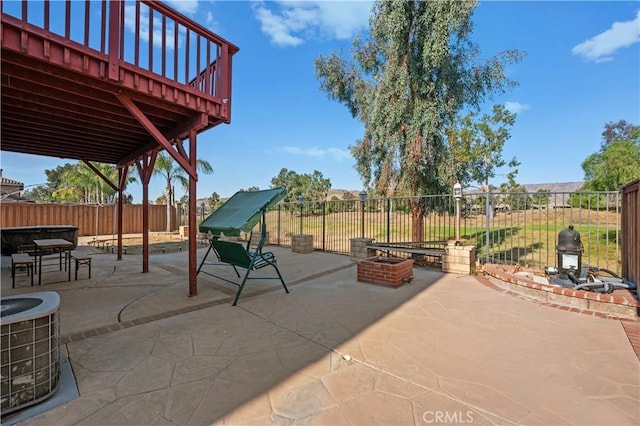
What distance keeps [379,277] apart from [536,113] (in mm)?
14478

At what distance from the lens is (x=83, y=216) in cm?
1548

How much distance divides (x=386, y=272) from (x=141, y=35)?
17.2 ft

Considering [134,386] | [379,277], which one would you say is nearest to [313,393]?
[134,386]

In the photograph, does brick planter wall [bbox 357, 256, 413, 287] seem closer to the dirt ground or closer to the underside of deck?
the underside of deck

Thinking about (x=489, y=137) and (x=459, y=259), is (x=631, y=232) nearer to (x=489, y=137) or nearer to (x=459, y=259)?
(x=459, y=259)

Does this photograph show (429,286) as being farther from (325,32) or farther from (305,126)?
(305,126)

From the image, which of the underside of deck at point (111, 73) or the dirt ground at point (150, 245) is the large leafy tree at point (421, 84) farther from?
the dirt ground at point (150, 245)

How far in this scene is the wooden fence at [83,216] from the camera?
13.7m

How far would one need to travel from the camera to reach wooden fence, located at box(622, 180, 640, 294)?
12.3ft

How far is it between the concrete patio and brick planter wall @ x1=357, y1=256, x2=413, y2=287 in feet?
1.44

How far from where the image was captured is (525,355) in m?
2.55

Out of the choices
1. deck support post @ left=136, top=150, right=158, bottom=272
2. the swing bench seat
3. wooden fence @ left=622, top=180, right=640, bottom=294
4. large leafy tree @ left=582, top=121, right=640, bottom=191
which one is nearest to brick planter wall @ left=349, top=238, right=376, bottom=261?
the swing bench seat

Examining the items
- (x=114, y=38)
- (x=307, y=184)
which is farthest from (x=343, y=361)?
(x=307, y=184)

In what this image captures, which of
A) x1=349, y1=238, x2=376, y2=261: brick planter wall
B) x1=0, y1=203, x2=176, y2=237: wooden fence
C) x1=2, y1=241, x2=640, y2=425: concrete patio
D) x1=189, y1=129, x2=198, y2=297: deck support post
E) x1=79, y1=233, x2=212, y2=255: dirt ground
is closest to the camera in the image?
x1=2, y1=241, x2=640, y2=425: concrete patio
